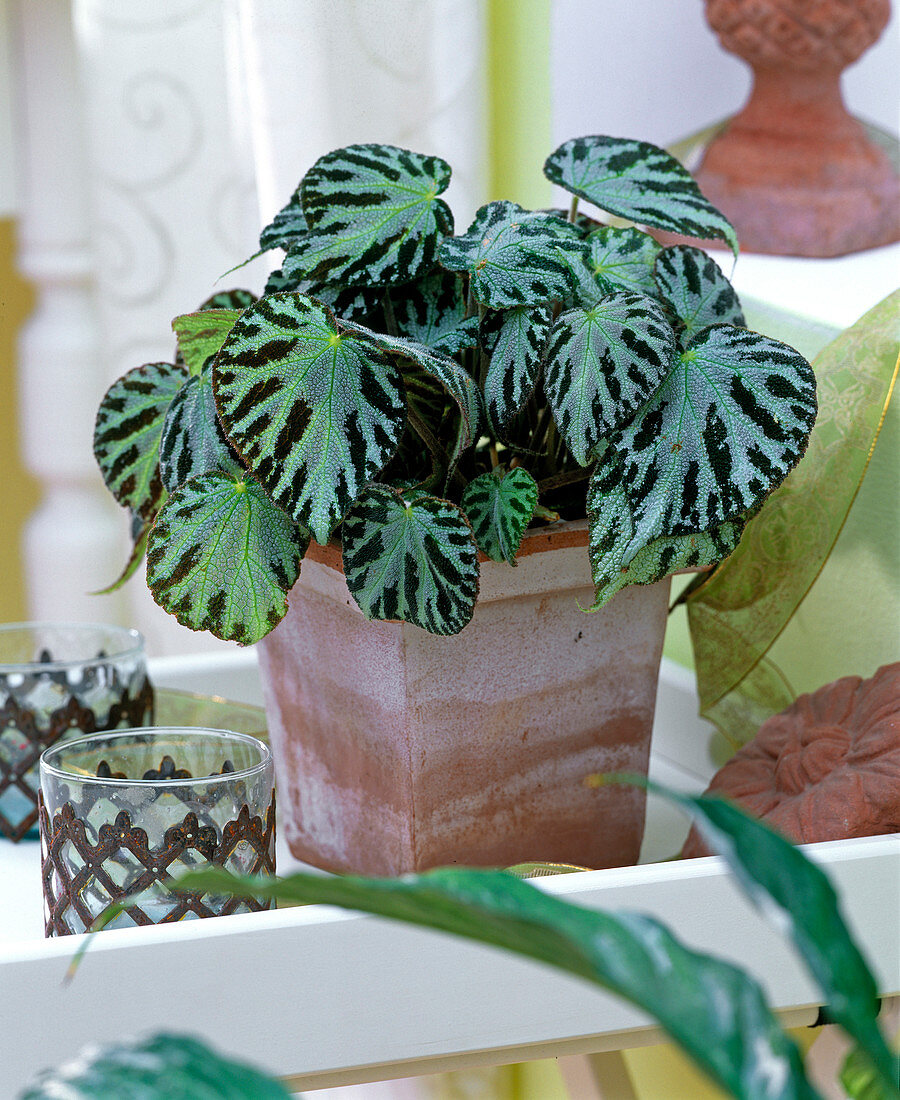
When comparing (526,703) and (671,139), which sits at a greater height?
(671,139)

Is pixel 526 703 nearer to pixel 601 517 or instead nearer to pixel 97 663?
pixel 601 517

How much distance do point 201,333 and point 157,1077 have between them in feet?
1.30

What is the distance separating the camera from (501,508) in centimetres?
44

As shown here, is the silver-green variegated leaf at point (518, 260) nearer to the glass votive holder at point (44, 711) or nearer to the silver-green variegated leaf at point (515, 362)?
the silver-green variegated leaf at point (515, 362)

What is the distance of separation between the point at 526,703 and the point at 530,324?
0.49 ft

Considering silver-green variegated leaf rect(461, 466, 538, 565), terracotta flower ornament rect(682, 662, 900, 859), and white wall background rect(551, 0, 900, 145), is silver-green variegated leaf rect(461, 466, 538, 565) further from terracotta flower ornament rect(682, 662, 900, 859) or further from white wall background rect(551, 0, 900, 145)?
white wall background rect(551, 0, 900, 145)

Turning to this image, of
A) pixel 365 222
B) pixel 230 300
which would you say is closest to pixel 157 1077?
pixel 365 222

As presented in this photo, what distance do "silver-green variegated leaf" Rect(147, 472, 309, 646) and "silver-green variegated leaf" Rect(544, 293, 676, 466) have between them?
11 centimetres

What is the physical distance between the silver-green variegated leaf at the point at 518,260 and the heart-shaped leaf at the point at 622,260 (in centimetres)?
2

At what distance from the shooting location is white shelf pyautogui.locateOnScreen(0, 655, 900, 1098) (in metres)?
0.37

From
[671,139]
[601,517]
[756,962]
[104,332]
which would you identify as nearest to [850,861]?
[756,962]

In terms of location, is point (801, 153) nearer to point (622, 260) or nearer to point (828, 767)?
point (622, 260)

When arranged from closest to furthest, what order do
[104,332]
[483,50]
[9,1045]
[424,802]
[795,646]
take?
1. [9,1045]
2. [424,802]
3. [795,646]
4. [483,50]
5. [104,332]

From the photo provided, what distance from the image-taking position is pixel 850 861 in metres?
0.43
